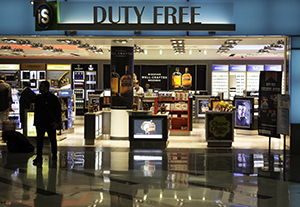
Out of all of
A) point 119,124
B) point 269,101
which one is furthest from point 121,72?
point 269,101

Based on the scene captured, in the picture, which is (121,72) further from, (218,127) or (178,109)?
(218,127)

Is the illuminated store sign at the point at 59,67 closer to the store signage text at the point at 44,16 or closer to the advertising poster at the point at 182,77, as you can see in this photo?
the advertising poster at the point at 182,77

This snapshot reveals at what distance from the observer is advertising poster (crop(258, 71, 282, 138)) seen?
27.9ft

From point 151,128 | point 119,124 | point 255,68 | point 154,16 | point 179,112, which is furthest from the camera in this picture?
point 255,68

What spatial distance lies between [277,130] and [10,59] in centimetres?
1725

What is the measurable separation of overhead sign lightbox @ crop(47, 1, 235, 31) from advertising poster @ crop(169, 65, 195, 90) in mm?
11897

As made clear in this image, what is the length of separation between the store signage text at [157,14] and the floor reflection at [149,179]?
9.96 ft

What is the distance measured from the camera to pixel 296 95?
29.6ft

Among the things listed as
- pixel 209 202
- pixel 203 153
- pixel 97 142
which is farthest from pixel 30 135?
pixel 209 202

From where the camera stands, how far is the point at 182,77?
21.1 metres

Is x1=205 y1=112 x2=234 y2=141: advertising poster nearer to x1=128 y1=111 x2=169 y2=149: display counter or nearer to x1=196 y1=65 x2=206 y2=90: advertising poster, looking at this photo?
x1=128 y1=111 x2=169 y2=149: display counter

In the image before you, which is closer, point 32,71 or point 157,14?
point 157,14

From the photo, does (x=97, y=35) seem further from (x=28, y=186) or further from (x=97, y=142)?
(x=28, y=186)

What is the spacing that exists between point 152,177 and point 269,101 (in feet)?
12.3
